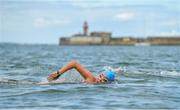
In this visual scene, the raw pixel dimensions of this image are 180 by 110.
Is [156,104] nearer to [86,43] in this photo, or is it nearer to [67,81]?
[67,81]

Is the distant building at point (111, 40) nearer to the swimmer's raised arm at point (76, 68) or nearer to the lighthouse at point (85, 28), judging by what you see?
the lighthouse at point (85, 28)

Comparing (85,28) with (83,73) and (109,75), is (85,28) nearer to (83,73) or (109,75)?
(83,73)

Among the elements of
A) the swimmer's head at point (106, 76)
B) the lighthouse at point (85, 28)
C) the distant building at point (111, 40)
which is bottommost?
the swimmer's head at point (106, 76)

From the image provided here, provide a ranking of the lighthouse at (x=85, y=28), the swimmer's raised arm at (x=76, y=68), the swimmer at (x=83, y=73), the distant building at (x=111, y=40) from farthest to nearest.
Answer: the distant building at (x=111, y=40) → the lighthouse at (x=85, y=28) → the swimmer at (x=83, y=73) → the swimmer's raised arm at (x=76, y=68)

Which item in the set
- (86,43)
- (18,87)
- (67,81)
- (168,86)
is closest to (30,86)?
(18,87)

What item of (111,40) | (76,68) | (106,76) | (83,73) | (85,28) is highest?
(85,28)

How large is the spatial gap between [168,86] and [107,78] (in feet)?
8.70

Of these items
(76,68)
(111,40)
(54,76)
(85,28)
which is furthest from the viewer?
(111,40)

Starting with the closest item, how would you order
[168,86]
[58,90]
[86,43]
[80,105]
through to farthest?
[80,105], [58,90], [168,86], [86,43]

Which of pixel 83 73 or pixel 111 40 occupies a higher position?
pixel 111 40

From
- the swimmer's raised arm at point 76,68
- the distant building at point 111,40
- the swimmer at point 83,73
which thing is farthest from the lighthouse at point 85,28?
the swimmer at point 83,73

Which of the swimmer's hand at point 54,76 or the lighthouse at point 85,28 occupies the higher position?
the lighthouse at point 85,28

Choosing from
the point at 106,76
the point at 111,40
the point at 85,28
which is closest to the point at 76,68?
the point at 106,76

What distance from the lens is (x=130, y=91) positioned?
19.3 m
